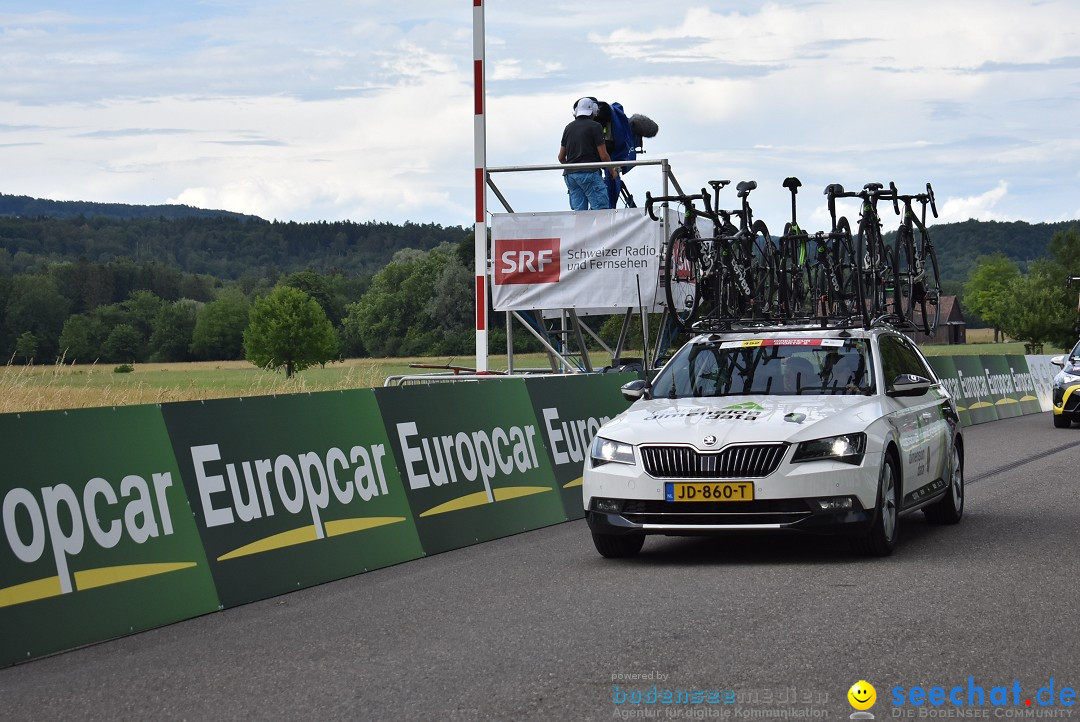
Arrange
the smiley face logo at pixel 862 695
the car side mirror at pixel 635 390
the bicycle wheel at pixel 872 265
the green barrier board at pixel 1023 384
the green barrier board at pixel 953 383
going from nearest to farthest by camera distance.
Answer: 1. the smiley face logo at pixel 862 695
2. the car side mirror at pixel 635 390
3. the bicycle wheel at pixel 872 265
4. the green barrier board at pixel 953 383
5. the green barrier board at pixel 1023 384

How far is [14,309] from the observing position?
10725 cm

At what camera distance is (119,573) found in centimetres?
799

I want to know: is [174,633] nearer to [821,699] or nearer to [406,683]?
[406,683]

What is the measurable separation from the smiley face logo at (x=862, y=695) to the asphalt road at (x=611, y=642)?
54 mm

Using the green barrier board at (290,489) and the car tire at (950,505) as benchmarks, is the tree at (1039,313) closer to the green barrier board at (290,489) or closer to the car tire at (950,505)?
the car tire at (950,505)

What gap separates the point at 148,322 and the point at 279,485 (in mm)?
123192

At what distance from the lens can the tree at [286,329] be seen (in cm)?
13962

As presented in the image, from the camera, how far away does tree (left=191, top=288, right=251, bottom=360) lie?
137 metres

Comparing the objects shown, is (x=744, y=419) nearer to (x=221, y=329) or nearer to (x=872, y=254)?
(x=872, y=254)

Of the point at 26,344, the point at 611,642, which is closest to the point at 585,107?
the point at 611,642

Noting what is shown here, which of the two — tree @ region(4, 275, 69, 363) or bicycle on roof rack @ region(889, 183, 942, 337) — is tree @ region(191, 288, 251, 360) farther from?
bicycle on roof rack @ region(889, 183, 942, 337)

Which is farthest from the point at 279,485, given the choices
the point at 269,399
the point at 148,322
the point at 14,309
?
the point at 148,322

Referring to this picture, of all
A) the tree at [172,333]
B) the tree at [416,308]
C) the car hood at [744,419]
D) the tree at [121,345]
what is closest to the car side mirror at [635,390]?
the car hood at [744,419]

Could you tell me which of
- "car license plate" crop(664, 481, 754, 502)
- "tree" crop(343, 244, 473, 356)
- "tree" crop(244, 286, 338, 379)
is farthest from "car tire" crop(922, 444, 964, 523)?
"tree" crop(244, 286, 338, 379)
